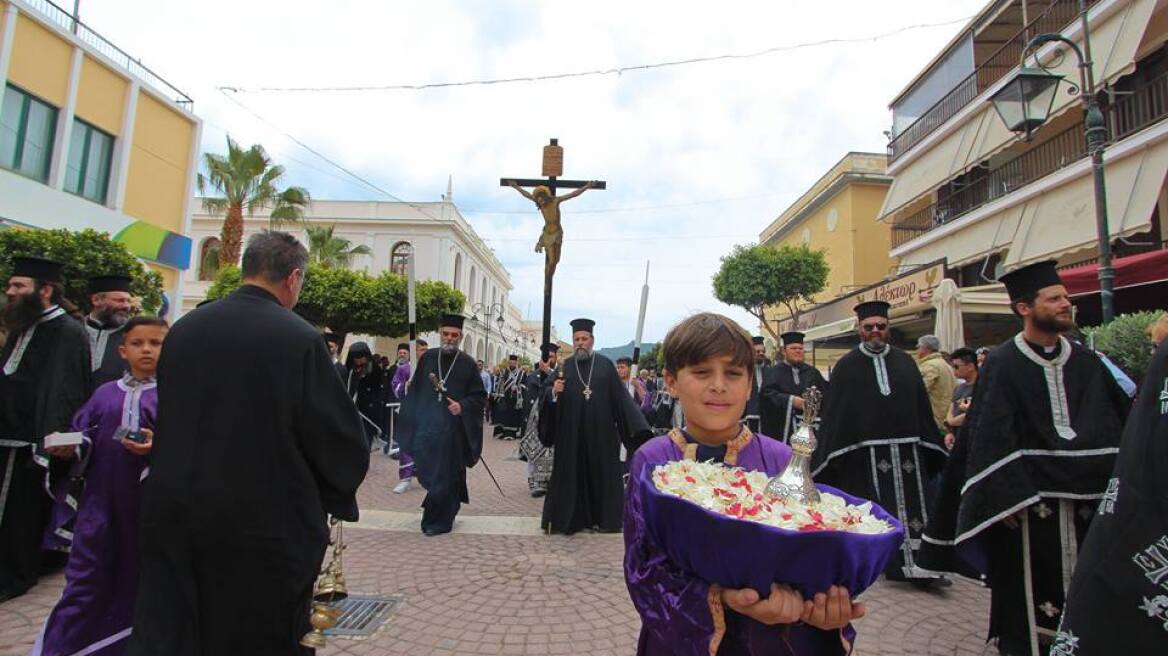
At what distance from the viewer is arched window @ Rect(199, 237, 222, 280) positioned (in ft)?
110

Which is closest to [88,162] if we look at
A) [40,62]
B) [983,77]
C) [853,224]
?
[40,62]

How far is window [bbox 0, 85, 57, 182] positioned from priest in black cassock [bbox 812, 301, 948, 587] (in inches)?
772

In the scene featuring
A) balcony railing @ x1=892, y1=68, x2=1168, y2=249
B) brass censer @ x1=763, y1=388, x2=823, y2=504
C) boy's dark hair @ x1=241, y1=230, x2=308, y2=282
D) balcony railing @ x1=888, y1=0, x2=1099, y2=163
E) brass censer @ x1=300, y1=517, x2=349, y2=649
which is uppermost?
balcony railing @ x1=888, y1=0, x2=1099, y2=163

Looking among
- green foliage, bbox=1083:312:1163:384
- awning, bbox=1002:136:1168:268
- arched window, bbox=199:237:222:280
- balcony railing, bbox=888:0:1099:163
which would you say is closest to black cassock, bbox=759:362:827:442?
green foliage, bbox=1083:312:1163:384

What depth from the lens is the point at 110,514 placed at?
3.06 meters

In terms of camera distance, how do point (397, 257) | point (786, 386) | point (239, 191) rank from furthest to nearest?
point (397, 257) < point (239, 191) < point (786, 386)

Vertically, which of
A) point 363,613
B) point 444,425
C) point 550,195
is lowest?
point 363,613

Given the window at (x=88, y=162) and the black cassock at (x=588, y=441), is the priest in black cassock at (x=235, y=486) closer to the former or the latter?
the black cassock at (x=588, y=441)

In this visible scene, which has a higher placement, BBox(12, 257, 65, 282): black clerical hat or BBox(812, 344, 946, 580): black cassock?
BBox(12, 257, 65, 282): black clerical hat

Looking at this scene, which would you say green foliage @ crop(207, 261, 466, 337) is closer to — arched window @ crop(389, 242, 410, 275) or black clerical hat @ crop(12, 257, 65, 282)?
arched window @ crop(389, 242, 410, 275)

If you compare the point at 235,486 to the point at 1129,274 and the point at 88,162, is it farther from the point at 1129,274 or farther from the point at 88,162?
the point at 88,162

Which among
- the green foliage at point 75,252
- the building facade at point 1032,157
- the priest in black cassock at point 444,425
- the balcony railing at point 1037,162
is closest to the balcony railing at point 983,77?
the building facade at point 1032,157

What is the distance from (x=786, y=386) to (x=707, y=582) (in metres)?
7.02

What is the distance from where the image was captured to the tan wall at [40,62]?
1538 cm
